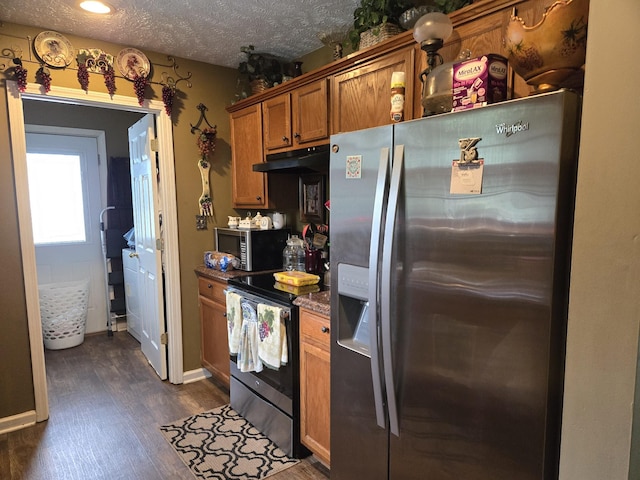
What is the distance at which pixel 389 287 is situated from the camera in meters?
1.33

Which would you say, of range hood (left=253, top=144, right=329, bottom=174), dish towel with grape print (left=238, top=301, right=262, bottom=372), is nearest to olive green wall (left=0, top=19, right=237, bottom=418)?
range hood (left=253, top=144, right=329, bottom=174)

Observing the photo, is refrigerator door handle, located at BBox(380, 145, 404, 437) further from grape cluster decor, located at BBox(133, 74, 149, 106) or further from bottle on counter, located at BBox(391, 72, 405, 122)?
grape cluster decor, located at BBox(133, 74, 149, 106)

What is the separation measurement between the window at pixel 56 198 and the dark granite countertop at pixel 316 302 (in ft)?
11.1

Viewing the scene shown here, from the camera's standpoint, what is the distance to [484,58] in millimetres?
1207

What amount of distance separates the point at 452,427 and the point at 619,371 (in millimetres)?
525

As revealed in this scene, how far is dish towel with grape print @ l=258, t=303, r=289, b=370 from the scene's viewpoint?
2.16 meters

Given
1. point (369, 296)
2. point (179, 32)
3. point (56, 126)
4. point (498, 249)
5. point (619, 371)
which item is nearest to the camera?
point (619, 371)

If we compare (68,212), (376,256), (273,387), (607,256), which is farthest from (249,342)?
(68,212)

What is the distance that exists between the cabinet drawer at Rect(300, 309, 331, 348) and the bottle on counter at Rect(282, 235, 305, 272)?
0.80 metres

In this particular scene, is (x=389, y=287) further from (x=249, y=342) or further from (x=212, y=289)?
(x=212, y=289)

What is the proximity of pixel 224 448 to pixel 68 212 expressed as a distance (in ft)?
10.7

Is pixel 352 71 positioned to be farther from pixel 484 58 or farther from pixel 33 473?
pixel 33 473

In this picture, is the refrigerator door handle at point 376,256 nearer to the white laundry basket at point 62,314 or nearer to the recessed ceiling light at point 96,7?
the recessed ceiling light at point 96,7

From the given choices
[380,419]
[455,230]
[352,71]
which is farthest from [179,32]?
[380,419]
